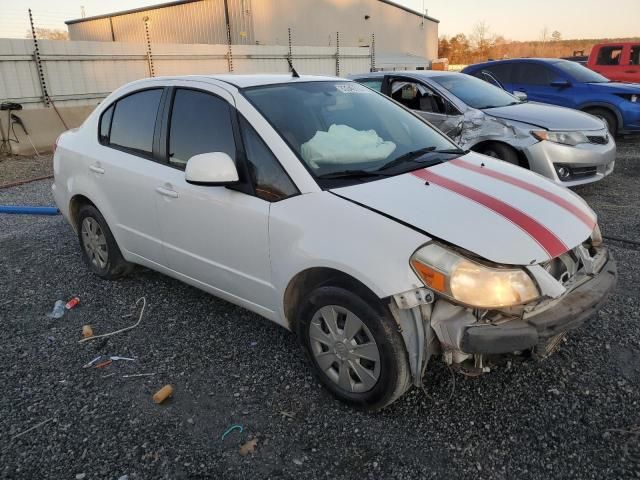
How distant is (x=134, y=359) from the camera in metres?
3.34

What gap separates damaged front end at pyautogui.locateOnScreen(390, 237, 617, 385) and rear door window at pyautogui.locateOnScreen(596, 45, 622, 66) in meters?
13.0

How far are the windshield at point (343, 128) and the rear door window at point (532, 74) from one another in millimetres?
7418

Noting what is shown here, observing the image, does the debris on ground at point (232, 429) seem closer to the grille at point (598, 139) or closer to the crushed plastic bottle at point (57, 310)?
the crushed plastic bottle at point (57, 310)

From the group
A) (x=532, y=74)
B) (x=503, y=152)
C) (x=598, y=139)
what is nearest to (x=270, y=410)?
(x=503, y=152)

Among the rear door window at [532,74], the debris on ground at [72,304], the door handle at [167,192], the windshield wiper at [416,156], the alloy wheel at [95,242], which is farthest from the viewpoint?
the rear door window at [532,74]

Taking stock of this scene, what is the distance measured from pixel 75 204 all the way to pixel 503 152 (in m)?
4.68

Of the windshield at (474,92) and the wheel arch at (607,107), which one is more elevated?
the windshield at (474,92)

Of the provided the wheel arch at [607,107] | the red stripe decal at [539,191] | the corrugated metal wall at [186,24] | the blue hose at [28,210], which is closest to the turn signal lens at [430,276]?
the red stripe decal at [539,191]

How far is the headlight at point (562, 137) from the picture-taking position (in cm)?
607

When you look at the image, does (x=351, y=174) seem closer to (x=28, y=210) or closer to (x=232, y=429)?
(x=232, y=429)

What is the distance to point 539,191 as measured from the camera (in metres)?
3.00

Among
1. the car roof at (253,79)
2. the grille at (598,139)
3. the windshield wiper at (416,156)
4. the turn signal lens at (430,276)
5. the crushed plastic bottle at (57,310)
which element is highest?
the car roof at (253,79)

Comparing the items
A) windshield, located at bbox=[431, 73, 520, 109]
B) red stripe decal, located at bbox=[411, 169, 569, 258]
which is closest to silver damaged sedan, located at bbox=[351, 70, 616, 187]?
windshield, located at bbox=[431, 73, 520, 109]

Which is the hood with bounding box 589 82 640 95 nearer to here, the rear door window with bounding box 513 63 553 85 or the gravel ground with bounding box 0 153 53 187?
the rear door window with bounding box 513 63 553 85
